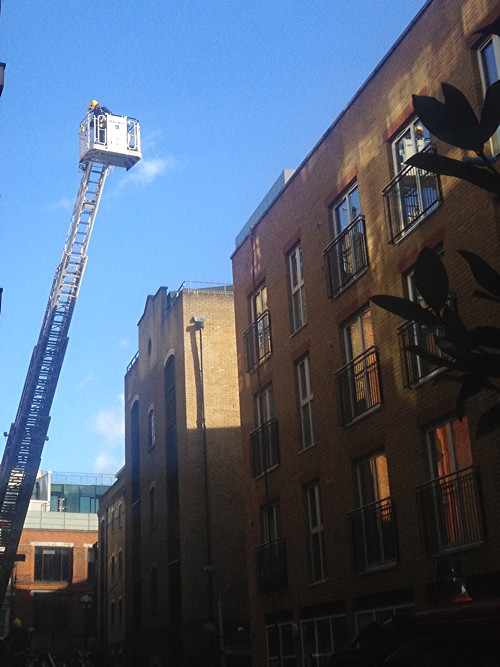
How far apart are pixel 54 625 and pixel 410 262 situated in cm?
5299

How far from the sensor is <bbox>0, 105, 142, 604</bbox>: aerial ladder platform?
33.5m

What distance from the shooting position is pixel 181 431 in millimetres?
33344

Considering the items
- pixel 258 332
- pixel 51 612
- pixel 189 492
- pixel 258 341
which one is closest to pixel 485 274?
pixel 258 341

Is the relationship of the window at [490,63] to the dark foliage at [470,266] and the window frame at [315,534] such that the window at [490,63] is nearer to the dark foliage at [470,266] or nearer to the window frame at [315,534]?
the window frame at [315,534]

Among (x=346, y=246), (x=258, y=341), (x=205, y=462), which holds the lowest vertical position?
(x=205, y=462)

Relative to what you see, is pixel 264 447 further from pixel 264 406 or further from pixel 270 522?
pixel 270 522

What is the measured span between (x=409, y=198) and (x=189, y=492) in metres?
18.4

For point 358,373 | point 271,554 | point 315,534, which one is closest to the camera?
point 358,373

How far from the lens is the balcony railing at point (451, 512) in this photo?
14.1 meters

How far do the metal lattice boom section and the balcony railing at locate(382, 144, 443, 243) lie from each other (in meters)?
19.0

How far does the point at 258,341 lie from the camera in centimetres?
2362

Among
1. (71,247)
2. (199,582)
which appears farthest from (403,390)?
(71,247)

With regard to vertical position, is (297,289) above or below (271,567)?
above

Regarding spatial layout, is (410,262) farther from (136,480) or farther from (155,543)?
(136,480)
